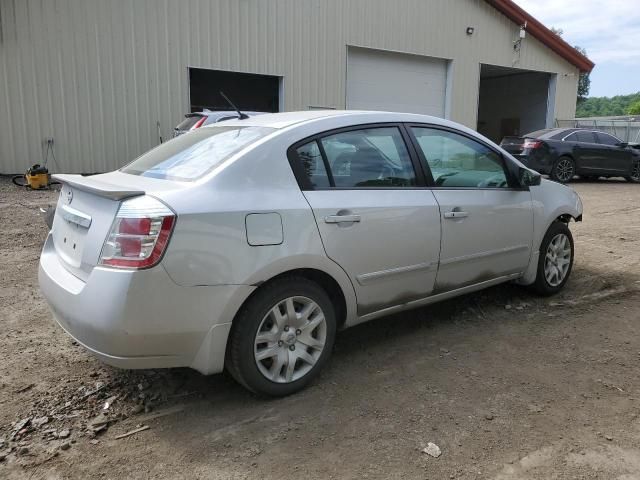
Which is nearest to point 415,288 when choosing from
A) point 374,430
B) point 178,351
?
point 374,430

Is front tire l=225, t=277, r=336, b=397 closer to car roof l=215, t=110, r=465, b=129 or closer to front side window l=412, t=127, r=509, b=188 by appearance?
car roof l=215, t=110, r=465, b=129

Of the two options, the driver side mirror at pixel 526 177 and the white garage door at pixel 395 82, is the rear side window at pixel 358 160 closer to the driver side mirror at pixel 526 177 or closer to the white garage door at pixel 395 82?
the driver side mirror at pixel 526 177

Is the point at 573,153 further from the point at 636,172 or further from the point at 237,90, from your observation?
the point at 237,90

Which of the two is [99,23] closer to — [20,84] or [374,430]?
[20,84]

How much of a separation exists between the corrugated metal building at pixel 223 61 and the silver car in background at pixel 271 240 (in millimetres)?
9780

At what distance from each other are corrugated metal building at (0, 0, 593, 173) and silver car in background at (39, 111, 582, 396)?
9.78m

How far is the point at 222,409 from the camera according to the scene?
3012 mm

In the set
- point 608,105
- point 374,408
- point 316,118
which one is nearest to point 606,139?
point 316,118

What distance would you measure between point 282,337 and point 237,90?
653 inches

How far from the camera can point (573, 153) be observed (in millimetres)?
14062

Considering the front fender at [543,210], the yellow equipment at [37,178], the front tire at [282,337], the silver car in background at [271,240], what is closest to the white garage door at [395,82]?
the yellow equipment at [37,178]

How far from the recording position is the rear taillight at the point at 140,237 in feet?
8.46

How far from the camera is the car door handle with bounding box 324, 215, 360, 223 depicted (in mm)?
3139

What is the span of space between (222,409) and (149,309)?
78 centimetres
